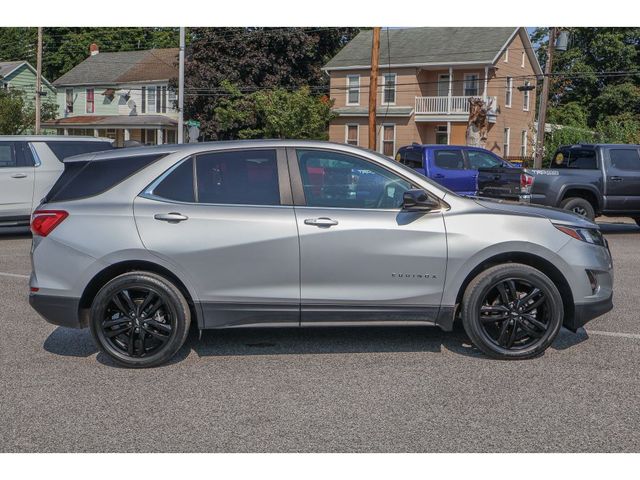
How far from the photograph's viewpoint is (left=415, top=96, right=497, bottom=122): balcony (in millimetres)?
41938

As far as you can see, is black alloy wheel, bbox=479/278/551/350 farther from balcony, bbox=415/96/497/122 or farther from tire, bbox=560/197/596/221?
balcony, bbox=415/96/497/122

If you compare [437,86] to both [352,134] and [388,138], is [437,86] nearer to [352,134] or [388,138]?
[388,138]

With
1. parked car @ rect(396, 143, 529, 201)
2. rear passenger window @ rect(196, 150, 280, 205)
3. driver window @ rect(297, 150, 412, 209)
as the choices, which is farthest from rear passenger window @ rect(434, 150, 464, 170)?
rear passenger window @ rect(196, 150, 280, 205)

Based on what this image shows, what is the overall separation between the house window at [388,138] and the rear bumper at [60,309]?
1529 inches

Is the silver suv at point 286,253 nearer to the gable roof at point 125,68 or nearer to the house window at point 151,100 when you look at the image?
the gable roof at point 125,68

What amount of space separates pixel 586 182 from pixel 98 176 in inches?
481

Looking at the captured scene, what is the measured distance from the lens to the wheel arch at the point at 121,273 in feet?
19.4

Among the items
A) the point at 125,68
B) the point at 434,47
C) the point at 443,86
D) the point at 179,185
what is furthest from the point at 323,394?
the point at 125,68

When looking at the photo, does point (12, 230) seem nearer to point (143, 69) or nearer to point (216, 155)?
point (216, 155)

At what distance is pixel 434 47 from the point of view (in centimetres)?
4369

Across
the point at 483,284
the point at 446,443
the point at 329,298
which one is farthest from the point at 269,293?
the point at 446,443

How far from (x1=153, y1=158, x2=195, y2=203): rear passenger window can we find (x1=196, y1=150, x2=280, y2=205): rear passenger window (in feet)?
0.20

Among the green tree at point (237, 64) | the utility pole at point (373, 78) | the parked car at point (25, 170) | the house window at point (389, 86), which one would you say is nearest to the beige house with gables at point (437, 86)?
the house window at point (389, 86)

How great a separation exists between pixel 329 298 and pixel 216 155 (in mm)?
1445
